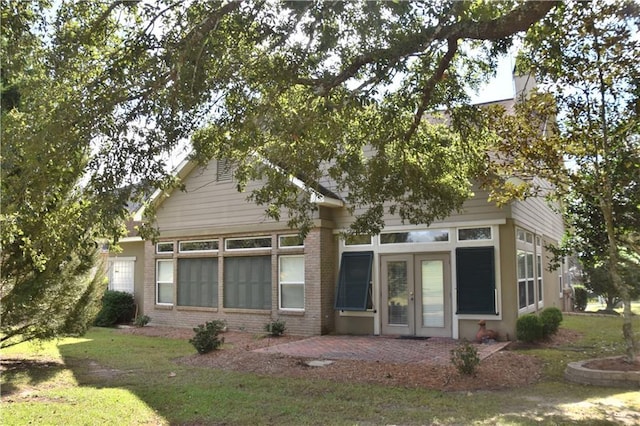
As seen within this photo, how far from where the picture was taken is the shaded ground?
9000mm

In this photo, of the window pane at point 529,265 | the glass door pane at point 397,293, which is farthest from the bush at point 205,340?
the window pane at point 529,265

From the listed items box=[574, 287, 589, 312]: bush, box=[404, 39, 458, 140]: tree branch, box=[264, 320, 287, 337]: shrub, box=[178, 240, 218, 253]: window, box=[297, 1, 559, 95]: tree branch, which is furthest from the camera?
box=[574, 287, 589, 312]: bush

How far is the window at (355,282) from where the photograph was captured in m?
15.1

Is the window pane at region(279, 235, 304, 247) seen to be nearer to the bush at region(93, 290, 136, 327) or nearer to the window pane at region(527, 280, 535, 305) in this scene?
the window pane at region(527, 280, 535, 305)

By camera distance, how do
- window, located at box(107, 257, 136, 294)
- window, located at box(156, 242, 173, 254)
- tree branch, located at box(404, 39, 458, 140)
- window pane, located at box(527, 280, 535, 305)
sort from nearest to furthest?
tree branch, located at box(404, 39, 458, 140) → window pane, located at box(527, 280, 535, 305) → window, located at box(156, 242, 173, 254) → window, located at box(107, 257, 136, 294)

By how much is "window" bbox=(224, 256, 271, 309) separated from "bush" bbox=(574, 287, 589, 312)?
17.9m

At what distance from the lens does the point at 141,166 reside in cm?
724

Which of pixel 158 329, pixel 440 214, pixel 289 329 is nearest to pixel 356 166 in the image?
pixel 440 214

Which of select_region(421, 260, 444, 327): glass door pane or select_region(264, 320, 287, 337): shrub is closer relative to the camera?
select_region(421, 260, 444, 327): glass door pane

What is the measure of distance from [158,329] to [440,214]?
1135cm

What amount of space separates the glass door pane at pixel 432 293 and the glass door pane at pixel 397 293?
499 mm

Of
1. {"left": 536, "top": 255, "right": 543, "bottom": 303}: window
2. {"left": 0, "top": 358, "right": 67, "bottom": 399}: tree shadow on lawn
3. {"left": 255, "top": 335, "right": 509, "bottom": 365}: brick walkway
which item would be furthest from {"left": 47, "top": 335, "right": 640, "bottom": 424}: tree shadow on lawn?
{"left": 536, "top": 255, "right": 543, "bottom": 303}: window

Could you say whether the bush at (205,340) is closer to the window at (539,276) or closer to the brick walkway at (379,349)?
the brick walkway at (379,349)

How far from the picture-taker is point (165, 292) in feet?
63.2
